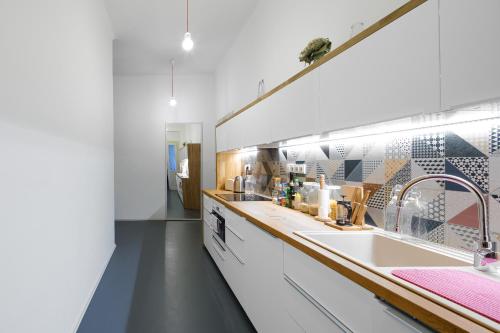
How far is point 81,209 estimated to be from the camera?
8.73 feet

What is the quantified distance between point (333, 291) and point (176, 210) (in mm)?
6133

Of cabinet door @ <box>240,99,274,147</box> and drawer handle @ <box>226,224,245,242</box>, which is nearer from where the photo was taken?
drawer handle @ <box>226,224,245,242</box>

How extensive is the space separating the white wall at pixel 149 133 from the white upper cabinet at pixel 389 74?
5494mm

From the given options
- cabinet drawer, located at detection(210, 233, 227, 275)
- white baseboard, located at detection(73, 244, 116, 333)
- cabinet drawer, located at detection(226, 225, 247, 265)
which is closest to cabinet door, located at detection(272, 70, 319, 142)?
cabinet drawer, located at detection(226, 225, 247, 265)

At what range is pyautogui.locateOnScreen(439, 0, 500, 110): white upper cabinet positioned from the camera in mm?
900

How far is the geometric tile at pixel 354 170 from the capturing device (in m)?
2.08

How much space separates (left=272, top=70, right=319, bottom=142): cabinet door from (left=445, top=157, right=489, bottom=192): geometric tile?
2.48 ft

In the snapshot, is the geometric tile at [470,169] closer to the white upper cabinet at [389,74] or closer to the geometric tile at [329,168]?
the white upper cabinet at [389,74]

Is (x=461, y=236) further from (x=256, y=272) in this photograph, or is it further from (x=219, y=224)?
(x=219, y=224)

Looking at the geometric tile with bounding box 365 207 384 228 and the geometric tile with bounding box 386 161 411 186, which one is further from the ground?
the geometric tile with bounding box 386 161 411 186

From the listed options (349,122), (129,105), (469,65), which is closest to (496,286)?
(469,65)

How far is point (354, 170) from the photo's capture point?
2.14 metres

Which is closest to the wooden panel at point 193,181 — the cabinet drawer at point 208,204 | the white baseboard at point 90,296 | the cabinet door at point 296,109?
the cabinet drawer at point 208,204

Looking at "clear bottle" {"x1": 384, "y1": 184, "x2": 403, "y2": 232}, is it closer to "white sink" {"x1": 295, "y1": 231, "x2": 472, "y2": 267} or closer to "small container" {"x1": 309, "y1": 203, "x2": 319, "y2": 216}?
"white sink" {"x1": 295, "y1": 231, "x2": 472, "y2": 267}
